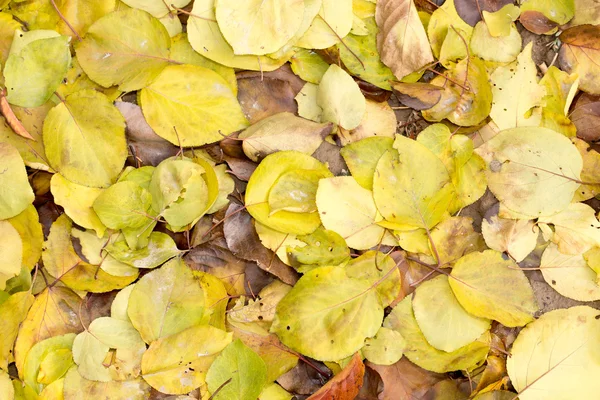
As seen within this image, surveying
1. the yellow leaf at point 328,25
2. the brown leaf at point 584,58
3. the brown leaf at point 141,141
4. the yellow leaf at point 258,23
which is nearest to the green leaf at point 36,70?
the brown leaf at point 141,141

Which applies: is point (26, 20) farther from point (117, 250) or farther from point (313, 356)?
point (313, 356)

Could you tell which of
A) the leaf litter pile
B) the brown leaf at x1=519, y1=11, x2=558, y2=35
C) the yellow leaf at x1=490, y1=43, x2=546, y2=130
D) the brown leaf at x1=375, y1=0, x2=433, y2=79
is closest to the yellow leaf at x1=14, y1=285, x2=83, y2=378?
the leaf litter pile

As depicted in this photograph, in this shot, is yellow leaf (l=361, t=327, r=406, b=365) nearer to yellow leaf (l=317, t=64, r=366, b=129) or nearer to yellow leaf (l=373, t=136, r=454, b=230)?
yellow leaf (l=373, t=136, r=454, b=230)

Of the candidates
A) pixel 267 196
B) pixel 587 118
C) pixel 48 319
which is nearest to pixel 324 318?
pixel 267 196

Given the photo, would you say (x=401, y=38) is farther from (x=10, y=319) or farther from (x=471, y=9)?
(x=10, y=319)

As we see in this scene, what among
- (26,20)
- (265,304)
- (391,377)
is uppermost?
(26,20)

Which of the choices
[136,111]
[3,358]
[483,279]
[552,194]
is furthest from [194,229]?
[552,194]

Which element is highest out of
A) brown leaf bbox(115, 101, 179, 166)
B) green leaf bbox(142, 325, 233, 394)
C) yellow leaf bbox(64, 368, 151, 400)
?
brown leaf bbox(115, 101, 179, 166)

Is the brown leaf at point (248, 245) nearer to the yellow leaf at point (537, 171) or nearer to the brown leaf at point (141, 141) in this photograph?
the brown leaf at point (141, 141)
